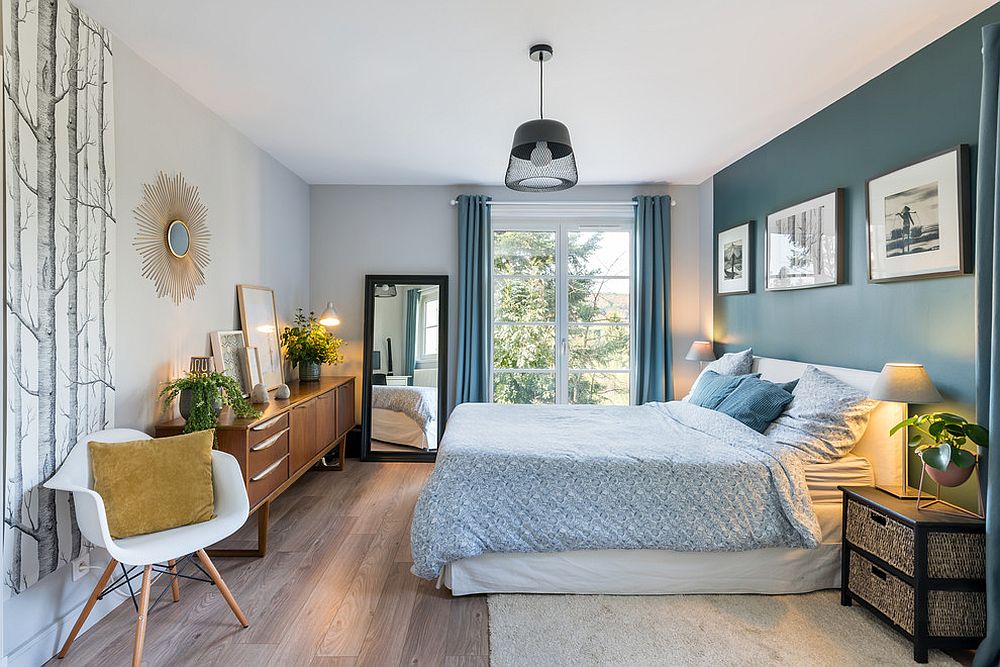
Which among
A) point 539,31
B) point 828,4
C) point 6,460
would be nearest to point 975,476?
point 828,4

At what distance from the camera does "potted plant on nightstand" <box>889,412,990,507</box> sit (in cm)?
223

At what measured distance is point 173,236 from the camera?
125 inches

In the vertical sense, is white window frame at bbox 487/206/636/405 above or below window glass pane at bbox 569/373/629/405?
above

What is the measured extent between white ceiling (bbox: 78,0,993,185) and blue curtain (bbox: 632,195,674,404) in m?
1.03

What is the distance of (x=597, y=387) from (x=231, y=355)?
318 centimetres

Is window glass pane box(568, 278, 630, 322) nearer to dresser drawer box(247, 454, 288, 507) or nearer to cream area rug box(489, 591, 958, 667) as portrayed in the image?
dresser drawer box(247, 454, 288, 507)

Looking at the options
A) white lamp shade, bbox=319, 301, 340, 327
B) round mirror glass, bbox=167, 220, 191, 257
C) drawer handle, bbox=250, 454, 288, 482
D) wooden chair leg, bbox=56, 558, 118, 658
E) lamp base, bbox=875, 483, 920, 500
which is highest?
round mirror glass, bbox=167, 220, 191, 257

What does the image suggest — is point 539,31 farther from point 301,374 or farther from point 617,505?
point 301,374

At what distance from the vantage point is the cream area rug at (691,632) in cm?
225

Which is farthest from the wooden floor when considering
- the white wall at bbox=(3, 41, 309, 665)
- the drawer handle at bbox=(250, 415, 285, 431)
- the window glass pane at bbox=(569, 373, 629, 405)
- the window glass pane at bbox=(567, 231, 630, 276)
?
the window glass pane at bbox=(567, 231, 630, 276)

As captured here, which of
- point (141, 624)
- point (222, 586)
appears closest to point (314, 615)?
point (222, 586)

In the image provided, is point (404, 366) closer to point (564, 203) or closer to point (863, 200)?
point (564, 203)

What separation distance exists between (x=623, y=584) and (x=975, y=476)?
5.09 ft

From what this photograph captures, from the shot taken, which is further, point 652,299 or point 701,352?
point 652,299
